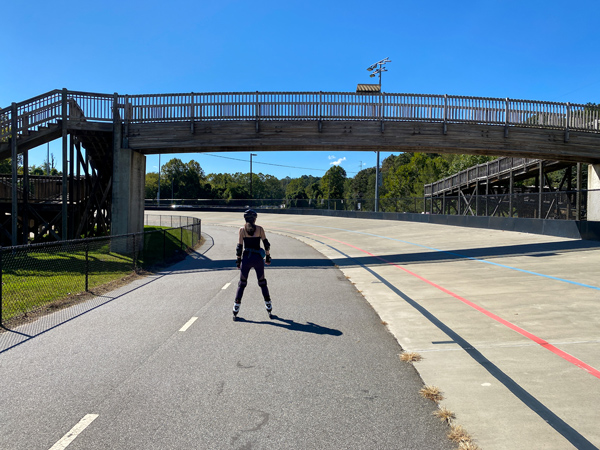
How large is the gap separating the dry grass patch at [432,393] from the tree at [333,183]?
131 metres

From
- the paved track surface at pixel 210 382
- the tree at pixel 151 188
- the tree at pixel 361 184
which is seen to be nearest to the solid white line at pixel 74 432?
the paved track surface at pixel 210 382

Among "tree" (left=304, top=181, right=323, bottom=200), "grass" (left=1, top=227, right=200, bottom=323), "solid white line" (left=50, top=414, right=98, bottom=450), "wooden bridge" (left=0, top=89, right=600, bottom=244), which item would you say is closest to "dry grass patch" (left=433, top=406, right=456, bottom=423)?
"solid white line" (left=50, top=414, right=98, bottom=450)

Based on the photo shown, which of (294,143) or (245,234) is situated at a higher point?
(294,143)

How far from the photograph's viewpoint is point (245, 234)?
344 inches

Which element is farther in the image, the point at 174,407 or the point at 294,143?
the point at 294,143

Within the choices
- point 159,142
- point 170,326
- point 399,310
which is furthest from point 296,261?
point 170,326

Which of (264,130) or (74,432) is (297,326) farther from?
(264,130)

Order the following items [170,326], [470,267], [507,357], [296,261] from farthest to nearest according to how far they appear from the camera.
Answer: [296,261] < [470,267] < [170,326] < [507,357]

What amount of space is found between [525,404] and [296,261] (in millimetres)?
14593

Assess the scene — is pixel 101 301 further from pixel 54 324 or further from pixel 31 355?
pixel 31 355

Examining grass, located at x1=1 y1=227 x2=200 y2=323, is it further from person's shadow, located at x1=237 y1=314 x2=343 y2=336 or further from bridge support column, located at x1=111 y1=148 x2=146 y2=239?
person's shadow, located at x1=237 y1=314 x2=343 y2=336

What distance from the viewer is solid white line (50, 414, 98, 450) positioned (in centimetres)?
388

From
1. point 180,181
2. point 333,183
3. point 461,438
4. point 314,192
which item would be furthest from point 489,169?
point 314,192

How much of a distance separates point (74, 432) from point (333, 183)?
451 feet
